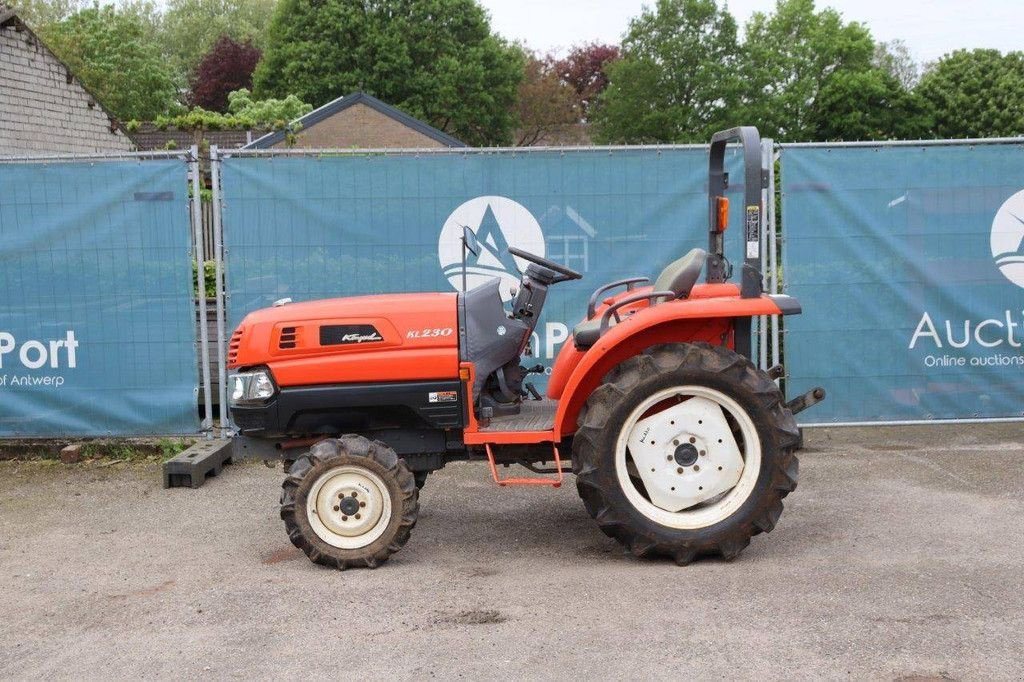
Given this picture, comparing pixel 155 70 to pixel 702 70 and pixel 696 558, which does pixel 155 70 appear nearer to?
pixel 702 70

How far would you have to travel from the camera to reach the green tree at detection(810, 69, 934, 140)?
51.1 metres

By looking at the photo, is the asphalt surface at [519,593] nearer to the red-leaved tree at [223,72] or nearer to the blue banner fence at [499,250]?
the blue banner fence at [499,250]

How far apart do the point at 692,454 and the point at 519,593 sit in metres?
1.13

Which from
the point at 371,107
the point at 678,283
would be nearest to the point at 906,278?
the point at 678,283

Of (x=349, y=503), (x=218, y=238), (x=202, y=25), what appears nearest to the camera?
(x=349, y=503)

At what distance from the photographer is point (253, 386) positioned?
5.64 m

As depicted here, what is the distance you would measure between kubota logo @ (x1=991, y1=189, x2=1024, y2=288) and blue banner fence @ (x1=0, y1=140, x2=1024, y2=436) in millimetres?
15

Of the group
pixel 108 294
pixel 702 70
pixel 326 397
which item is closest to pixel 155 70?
pixel 702 70

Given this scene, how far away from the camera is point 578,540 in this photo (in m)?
5.95

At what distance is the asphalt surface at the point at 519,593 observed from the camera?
13.9 ft

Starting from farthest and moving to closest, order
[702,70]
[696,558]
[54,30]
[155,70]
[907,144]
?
[702,70] < [155,70] < [54,30] < [907,144] < [696,558]

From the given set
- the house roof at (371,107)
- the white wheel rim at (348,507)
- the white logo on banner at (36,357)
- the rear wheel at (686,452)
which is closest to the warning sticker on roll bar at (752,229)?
the rear wheel at (686,452)

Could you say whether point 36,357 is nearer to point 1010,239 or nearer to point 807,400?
point 807,400

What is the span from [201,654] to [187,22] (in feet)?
257
